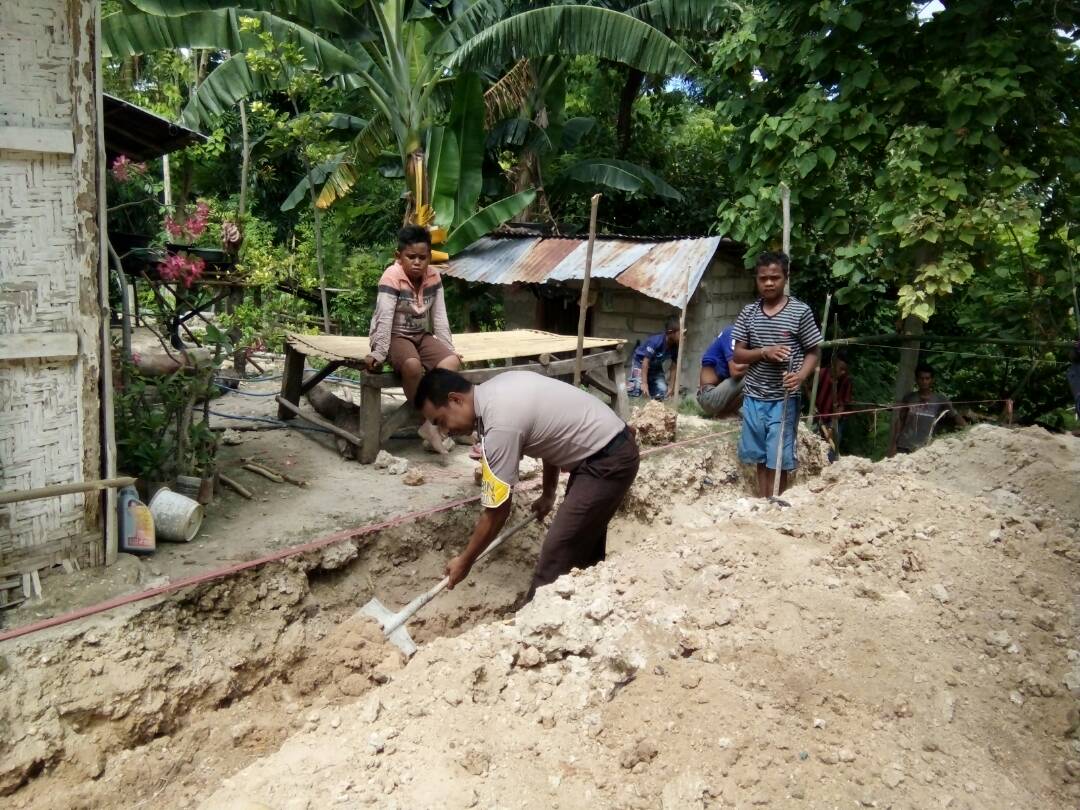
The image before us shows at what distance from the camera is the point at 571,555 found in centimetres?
369

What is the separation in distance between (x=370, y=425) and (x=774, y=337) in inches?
107

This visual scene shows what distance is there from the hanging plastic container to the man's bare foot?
239 cm

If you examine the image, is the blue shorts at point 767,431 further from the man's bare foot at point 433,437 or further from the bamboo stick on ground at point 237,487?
the bamboo stick on ground at point 237,487

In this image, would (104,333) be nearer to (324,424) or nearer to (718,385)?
(324,424)

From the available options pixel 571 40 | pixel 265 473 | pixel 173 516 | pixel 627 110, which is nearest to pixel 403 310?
pixel 265 473

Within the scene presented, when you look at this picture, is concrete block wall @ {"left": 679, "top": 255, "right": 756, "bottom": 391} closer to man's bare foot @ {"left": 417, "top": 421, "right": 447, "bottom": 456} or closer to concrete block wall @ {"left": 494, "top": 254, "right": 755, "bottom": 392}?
concrete block wall @ {"left": 494, "top": 254, "right": 755, "bottom": 392}

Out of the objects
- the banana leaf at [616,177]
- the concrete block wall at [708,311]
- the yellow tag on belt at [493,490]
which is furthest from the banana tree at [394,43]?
the yellow tag on belt at [493,490]

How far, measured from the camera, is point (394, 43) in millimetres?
8703

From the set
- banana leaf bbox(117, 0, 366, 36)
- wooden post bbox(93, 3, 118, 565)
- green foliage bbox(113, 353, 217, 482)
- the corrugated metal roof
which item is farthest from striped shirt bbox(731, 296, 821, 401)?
banana leaf bbox(117, 0, 366, 36)

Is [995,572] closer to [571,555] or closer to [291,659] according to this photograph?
[571,555]

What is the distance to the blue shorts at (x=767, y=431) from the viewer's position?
5012 millimetres

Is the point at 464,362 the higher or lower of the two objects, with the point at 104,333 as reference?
lower

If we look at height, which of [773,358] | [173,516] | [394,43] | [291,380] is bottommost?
[173,516]

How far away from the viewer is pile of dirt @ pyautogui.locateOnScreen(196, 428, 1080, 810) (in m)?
2.39
